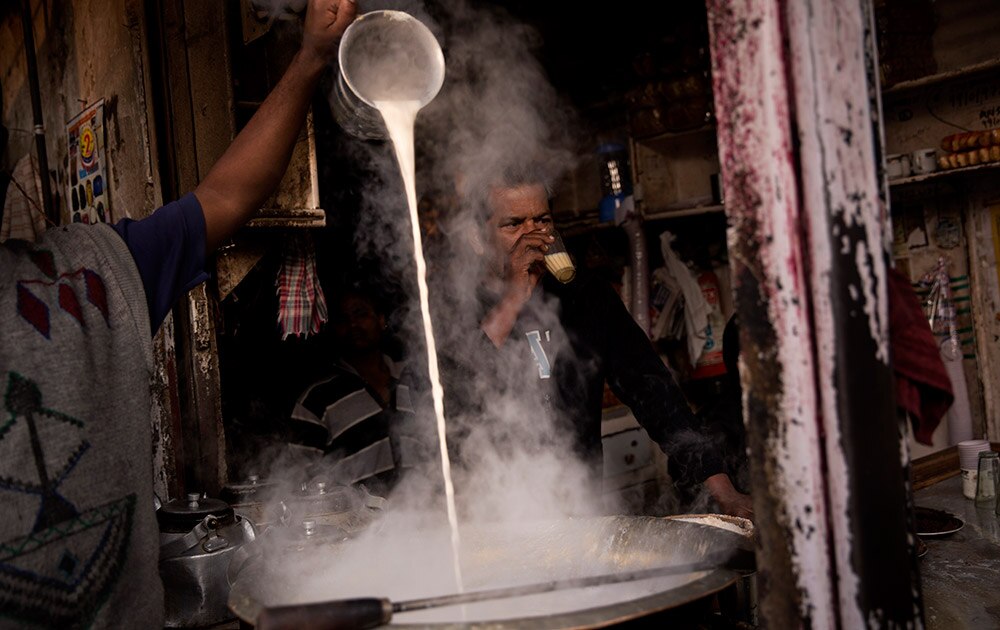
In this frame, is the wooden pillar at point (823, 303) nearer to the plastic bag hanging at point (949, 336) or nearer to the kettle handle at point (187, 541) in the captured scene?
the kettle handle at point (187, 541)

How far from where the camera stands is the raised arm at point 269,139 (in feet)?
5.32

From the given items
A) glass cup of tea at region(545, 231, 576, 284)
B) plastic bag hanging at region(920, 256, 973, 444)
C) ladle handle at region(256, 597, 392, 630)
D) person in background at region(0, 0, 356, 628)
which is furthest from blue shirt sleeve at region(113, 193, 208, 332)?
plastic bag hanging at region(920, 256, 973, 444)

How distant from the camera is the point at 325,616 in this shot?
38.3 inches

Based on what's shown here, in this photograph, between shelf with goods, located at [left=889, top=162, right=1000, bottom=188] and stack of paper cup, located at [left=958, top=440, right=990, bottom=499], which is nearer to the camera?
stack of paper cup, located at [left=958, top=440, right=990, bottom=499]

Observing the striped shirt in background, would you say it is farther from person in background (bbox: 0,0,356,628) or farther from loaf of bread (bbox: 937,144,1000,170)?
loaf of bread (bbox: 937,144,1000,170)

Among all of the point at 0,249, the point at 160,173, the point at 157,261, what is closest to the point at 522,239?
the point at 160,173

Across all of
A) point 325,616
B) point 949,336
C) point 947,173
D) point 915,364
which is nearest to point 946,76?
point 947,173

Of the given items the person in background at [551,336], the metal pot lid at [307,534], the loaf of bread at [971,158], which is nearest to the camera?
the metal pot lid at [307,534]

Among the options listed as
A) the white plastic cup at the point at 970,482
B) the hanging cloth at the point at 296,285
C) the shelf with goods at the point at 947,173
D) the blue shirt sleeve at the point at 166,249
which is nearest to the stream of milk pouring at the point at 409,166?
the blue shirt sleeve at the point at 166,249

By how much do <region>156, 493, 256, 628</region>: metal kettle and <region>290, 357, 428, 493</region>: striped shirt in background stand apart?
1895 mm

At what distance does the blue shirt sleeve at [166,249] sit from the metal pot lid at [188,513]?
0.56 metres

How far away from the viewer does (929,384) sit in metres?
0.91

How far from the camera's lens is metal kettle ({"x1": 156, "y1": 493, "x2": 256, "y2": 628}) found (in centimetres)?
173

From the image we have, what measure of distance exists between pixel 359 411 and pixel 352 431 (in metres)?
0.11
